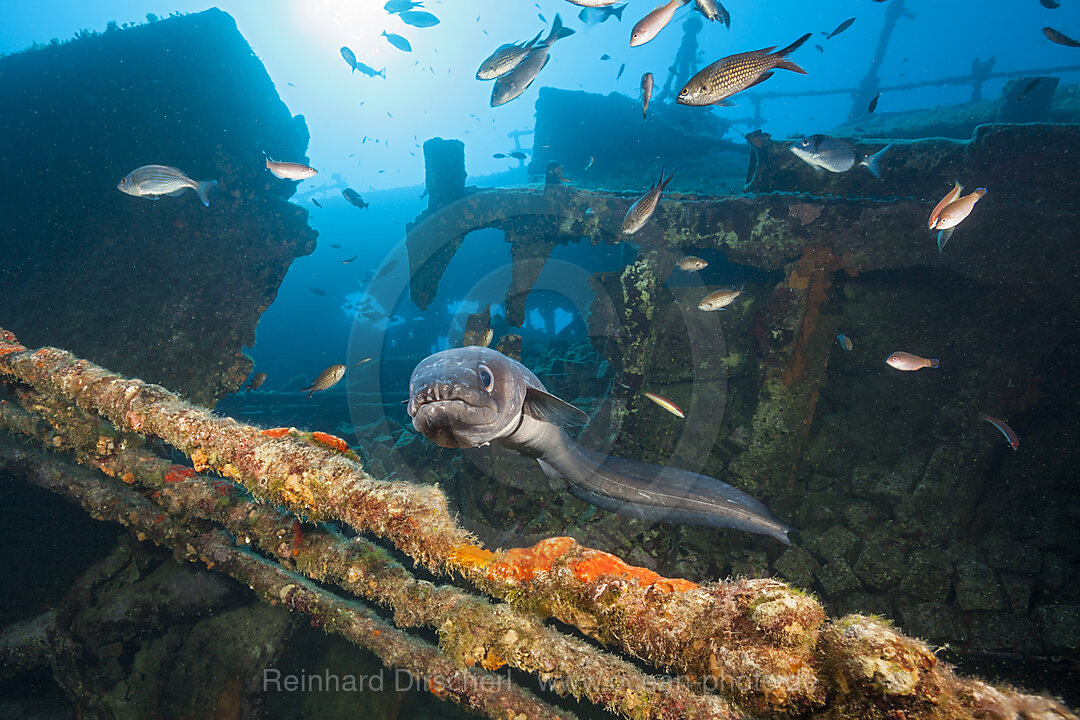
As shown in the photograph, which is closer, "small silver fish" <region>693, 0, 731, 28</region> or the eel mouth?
the eel mouth

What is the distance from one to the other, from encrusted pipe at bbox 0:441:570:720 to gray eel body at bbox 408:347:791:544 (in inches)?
61.0

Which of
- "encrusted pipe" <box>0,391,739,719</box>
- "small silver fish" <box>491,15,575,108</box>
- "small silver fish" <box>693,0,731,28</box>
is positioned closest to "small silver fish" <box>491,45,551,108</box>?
"small silver fish" <box>491,15,575,108</box>

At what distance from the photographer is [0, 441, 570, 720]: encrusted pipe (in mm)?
2393

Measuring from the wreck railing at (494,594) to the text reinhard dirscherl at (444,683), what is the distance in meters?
0.01

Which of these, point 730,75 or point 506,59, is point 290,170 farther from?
point 730,75

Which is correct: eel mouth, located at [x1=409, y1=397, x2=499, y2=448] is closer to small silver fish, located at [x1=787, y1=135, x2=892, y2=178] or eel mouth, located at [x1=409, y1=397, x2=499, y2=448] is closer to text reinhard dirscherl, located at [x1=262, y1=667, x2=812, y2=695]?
text reinhard dirscherl, located at [x1=262, y1=667, x2=812, y2=695]

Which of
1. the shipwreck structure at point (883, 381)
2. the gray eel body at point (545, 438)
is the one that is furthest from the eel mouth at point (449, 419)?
the shipwreck structure at point (883, 381)

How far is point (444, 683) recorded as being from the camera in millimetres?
2631

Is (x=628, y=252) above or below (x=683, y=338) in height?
above

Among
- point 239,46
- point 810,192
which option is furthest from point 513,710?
point 239,46

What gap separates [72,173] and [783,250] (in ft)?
34.5

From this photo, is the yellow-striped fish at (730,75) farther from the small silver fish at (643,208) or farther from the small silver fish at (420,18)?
the small silver fish at (420,18)

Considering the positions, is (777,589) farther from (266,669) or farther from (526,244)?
(526,244)

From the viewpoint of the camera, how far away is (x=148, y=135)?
663cm
